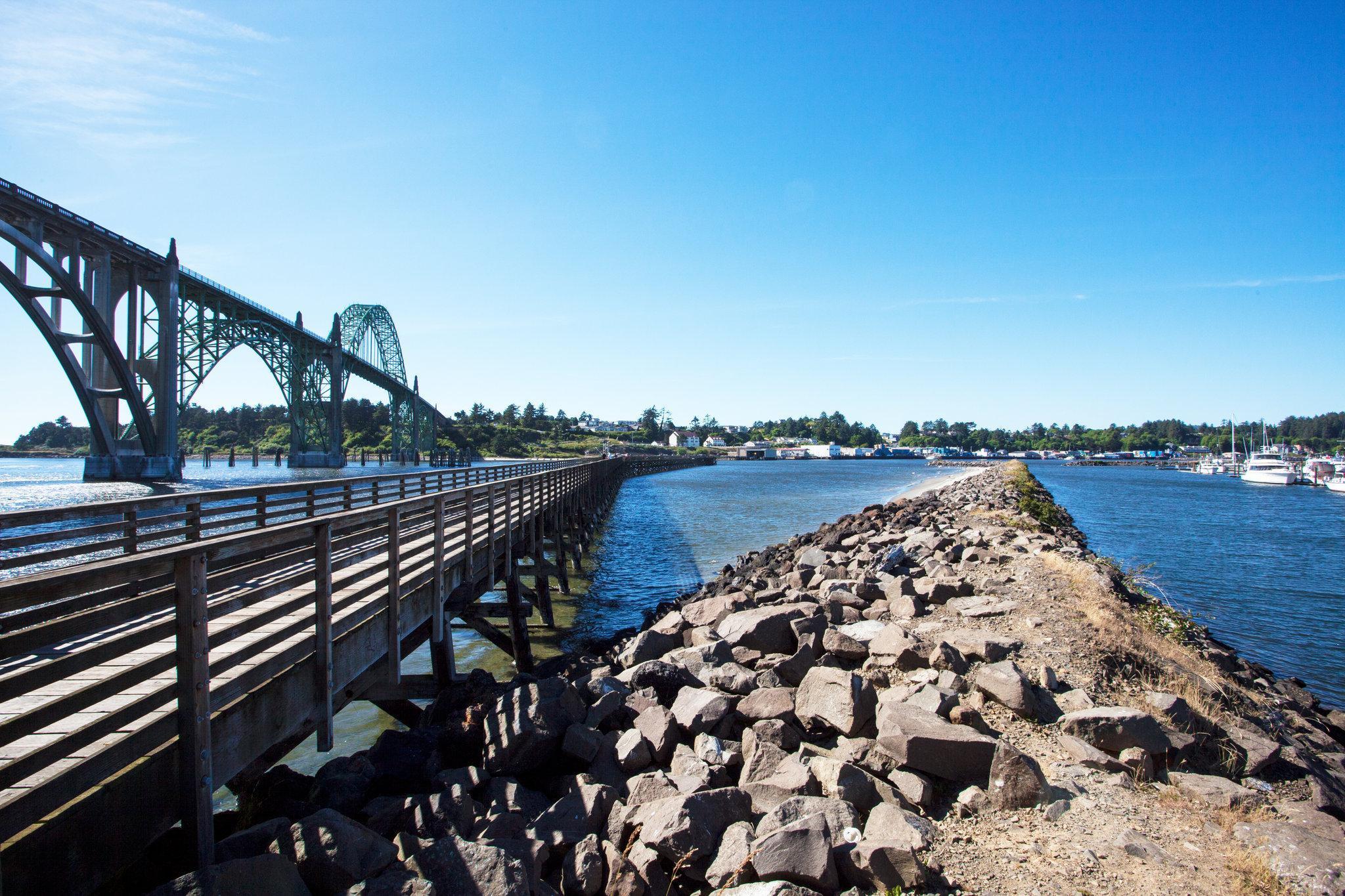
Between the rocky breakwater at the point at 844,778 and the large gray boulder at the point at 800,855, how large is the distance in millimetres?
14

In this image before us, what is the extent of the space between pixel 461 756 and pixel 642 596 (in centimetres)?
1252

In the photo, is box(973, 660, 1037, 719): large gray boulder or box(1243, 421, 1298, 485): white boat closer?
box(973, 660, 1037, 719): large gray boulder

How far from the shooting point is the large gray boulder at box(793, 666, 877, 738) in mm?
6020

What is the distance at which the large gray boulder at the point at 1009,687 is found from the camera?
611 cm

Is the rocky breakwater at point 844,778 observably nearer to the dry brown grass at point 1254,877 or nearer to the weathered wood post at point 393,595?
the dry brown grass at point 1254,877

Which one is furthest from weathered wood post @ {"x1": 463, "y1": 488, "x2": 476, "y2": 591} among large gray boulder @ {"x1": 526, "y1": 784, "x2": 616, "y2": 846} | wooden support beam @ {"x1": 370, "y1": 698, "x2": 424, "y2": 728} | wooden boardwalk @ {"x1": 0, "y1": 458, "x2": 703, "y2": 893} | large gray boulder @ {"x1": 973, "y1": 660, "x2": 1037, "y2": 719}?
large gray boulder @ {"x1": 973, "y1": 660, "x2": 1037, "y2": 719}

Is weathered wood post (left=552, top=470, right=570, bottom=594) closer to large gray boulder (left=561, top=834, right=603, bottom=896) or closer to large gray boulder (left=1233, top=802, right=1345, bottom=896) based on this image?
large gray boulder (left=561, top=834, right=603, bottom=896)

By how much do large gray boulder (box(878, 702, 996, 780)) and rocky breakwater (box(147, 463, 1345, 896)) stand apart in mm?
15

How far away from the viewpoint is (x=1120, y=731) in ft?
18.2

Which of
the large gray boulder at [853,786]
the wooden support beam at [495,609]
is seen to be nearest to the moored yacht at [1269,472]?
the wooden support beam at [495,609]

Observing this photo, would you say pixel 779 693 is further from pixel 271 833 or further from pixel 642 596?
pixel 642 596

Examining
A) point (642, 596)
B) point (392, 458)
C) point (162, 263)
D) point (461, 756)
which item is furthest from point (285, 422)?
point (461, 756)

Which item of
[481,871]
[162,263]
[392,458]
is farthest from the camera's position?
[392,458]

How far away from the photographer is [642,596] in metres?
18.9
